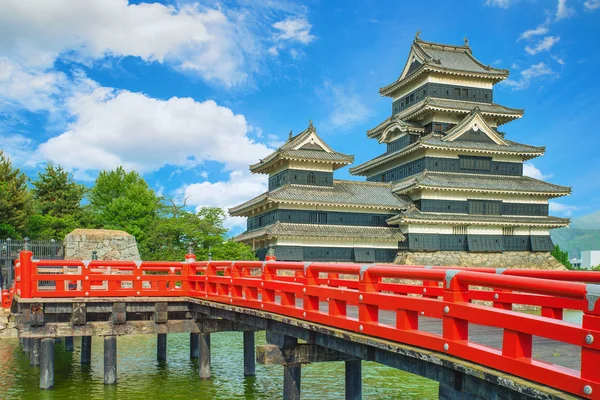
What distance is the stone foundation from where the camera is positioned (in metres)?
44.7

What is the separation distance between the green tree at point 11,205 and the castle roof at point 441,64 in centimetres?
3350

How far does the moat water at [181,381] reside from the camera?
16984 millimetres

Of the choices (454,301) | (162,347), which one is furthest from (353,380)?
(162,347)

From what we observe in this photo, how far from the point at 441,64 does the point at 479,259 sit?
57.1 ft

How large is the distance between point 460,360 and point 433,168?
1633 inches

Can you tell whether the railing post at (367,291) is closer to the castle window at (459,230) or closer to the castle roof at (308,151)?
the castle roof at (308,151)

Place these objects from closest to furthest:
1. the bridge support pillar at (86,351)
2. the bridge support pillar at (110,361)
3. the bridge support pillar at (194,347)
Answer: the bridge support pillar at (110,361)
the bridge support pillar at (86,351)
the bridge support pillar at (194,347)

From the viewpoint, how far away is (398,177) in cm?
5088

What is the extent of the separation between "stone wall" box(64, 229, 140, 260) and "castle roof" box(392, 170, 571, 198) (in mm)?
21579

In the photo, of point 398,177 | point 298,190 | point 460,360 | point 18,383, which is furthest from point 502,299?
point 398,177

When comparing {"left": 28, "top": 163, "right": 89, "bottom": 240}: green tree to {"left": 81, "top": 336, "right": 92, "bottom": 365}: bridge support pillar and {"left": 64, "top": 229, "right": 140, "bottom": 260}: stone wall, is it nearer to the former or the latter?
{"left": 64, "top": 229, "right": 140, "bottom": 260}: stone wall

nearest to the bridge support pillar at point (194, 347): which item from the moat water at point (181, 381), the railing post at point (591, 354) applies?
the moat water at point (181, 381)

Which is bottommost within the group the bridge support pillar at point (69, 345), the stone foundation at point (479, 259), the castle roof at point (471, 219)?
the bridge support pillar at point (69, 345)

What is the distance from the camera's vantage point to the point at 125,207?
54688mm
